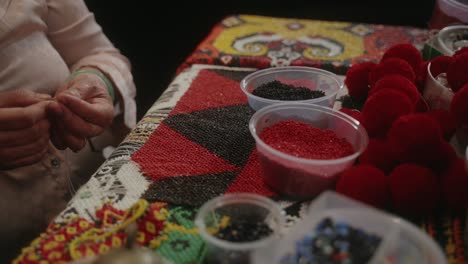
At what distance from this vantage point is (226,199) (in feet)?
1.77

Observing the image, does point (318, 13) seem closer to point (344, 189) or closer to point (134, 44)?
point (134, 44)

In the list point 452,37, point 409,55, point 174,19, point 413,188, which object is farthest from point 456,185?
point 174,19

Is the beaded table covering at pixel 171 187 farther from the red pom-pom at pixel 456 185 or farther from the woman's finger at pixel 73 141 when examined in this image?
the woman's finger at pixel 73 141

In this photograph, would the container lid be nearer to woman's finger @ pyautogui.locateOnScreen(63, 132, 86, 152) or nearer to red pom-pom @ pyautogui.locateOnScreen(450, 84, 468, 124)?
red pom-pom @ pyautogui.locateOnScreen(450, 84, 468, 124)

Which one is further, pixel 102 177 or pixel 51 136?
pixel 51 136

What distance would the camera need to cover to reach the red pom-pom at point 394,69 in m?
0.71

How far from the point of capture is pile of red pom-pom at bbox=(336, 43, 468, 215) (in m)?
0.54

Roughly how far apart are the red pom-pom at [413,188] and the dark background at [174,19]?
4.36ft

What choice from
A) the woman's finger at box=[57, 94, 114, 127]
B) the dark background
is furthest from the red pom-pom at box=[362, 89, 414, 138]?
the dark background

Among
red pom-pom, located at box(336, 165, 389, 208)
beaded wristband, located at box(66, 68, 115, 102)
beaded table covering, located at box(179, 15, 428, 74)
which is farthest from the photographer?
beaded table covering, located at box(179, 15, 428, 74)

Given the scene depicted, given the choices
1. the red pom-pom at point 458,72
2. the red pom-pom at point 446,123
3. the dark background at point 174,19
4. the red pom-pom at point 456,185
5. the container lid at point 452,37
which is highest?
the red pom-pom at point 458,72

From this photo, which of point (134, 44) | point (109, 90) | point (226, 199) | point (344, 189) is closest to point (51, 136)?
point (109, 90)

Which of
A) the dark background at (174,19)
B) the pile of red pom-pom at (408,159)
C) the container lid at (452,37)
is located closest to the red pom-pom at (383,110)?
the pile of red pom-pom at (408,159)

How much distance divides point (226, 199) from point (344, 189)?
15 centimetres
